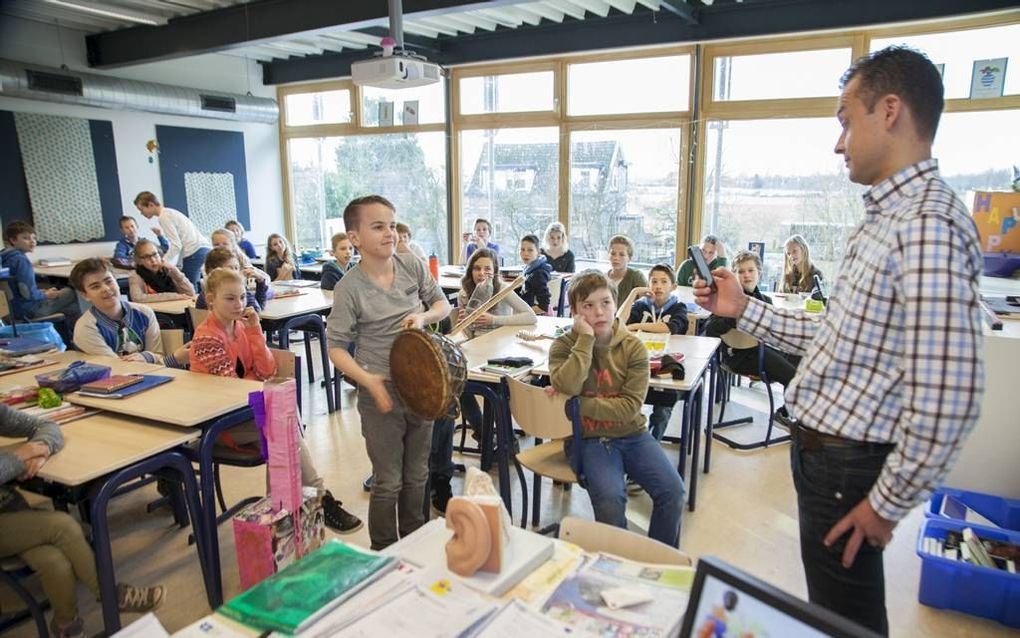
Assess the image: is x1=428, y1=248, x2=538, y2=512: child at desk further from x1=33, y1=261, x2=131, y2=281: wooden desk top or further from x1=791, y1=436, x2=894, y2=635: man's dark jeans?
x1=33, y1=261, x2=131, y2=281: wooden desk top

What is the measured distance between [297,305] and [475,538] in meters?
3.99

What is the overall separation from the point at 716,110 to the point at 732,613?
21.6 ft

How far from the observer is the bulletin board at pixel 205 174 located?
334 inches

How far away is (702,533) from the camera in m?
3.02

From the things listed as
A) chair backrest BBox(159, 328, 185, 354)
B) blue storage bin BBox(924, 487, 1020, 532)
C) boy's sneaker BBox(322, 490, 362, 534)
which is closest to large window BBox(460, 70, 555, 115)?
chair backrest BBox(159, 328, 185, 354)

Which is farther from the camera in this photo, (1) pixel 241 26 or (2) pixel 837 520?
(1) pixel 241 26

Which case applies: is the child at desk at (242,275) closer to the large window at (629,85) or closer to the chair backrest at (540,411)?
the chair backrest at (540,411)

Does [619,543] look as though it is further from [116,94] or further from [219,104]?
[219,104]

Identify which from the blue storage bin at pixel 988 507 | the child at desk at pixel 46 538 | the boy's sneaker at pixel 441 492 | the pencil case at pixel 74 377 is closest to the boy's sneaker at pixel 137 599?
the child at desk at pixel 46 538

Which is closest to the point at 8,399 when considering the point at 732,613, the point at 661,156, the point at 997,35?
the point at 732,613

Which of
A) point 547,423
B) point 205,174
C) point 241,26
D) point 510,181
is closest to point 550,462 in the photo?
point 547,423

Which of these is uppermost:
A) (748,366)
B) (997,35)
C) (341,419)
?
(997,35)

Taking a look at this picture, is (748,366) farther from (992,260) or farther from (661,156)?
(661,156)

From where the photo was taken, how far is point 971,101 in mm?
5559
